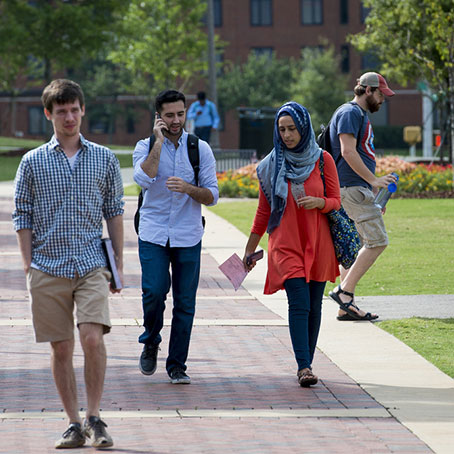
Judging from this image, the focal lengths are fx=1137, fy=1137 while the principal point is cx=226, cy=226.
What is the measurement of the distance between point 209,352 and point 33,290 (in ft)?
8.96

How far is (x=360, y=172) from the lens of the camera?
8.74 metres

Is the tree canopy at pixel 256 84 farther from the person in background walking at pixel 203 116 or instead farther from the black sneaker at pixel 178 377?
the black sneaker at pixel 178 377

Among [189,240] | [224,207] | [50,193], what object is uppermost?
[50,193]

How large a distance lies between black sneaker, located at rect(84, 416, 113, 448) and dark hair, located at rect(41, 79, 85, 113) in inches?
58.9

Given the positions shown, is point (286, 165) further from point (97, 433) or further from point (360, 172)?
point (97, 433)

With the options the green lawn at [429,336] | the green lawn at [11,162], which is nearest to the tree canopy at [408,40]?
the green lawn at [11,162]

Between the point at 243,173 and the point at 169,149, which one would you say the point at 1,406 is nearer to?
the point at 169,149

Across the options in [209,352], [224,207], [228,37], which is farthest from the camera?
[228,37]

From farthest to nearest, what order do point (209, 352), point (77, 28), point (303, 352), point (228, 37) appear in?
point (228, 37), point (77, 28), point (209, 352), point (303, 352)

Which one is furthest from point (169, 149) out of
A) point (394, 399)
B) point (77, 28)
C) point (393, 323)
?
point (77, 28)

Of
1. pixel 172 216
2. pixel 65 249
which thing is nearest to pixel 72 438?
pixel 65 249

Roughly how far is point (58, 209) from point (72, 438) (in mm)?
1086

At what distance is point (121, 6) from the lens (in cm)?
4347

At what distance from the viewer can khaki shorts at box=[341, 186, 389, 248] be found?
29.5 ft
